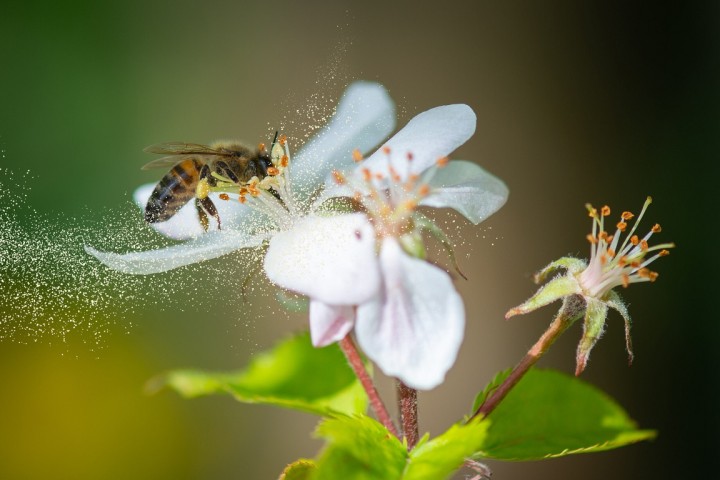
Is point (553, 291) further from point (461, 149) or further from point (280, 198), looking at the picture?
point (461, 149)

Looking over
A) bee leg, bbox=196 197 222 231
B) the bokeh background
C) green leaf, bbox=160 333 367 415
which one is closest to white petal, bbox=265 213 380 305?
bee leg, bbox=196 197 222 231

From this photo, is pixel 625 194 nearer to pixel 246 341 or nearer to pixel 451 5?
pixel 451 5

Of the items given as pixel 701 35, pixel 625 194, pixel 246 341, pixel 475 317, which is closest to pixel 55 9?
pixel 246 341

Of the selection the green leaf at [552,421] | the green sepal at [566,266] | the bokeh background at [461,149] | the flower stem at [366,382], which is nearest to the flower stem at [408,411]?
the flower stem at [366,382]

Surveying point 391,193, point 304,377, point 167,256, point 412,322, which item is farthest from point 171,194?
point 412,322

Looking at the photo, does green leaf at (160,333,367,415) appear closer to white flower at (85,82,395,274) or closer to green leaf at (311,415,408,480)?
white flower at (85,82,395,274)

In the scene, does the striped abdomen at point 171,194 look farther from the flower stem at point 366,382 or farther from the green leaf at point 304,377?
the flower stem at point 366,382
